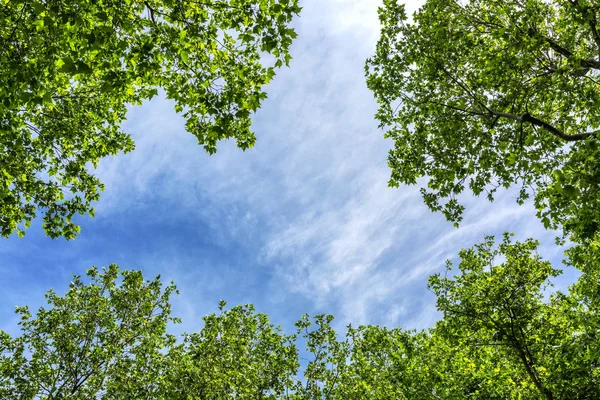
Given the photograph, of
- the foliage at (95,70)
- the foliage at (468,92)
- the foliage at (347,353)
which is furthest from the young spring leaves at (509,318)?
the foliage at (95,70)

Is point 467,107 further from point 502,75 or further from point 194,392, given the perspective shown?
point 194,392

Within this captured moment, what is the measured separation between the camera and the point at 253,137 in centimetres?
1052

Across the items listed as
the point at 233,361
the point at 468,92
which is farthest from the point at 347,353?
the point at 468,92

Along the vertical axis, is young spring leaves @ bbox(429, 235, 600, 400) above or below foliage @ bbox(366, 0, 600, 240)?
below

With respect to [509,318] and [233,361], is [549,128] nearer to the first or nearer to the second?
[509,318]

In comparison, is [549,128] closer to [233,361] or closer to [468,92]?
[468,92]

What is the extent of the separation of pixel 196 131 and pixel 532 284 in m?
18.2

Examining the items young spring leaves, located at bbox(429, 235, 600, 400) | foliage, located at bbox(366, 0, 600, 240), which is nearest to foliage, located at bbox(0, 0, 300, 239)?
foliage, located at bbox(366, 0, 600, 240)

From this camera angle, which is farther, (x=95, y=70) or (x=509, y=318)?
(x=509, y=318)

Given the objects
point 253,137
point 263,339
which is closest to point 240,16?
point 253,137

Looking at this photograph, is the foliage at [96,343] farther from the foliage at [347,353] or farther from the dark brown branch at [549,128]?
the dark brown branch at [549,128]

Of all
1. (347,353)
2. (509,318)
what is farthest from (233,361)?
(509,318)

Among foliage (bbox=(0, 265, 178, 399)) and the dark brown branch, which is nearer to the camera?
the dark brown branch

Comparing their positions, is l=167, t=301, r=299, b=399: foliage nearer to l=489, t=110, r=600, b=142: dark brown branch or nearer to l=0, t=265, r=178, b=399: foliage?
l=0, t=265, r=178, b=399: foliage
